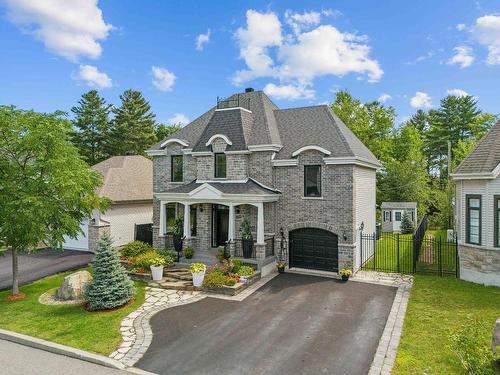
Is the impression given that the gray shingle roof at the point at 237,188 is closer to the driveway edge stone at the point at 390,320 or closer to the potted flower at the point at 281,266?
the potted flower at the point at 281,266

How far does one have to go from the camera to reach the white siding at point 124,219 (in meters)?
23.0

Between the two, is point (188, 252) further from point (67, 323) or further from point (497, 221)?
point (497, 221)

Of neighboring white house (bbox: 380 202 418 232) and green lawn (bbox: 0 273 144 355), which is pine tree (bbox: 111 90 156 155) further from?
green lawn (bbox: 0 273 144 355)

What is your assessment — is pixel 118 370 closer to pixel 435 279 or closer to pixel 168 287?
pixel 168 287

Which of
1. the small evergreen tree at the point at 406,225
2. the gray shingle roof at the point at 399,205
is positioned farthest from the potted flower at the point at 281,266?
the gray shingle roof at the point at 399,205

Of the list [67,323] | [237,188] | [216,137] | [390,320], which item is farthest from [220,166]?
[390,320]

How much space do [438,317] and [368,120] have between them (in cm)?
3046

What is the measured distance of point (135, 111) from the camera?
49344mm

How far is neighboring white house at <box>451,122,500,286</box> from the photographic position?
1334 centimetres

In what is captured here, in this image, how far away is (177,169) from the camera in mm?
20875

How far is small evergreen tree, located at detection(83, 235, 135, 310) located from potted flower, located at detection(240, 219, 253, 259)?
20.1 ft

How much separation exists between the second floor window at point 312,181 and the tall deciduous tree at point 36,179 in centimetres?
1039

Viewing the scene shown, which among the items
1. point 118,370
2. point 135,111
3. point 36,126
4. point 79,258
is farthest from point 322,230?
point 135,111

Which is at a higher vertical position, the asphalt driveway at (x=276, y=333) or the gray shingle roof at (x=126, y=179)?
the gray shingle roof at (x=126, y=179)
